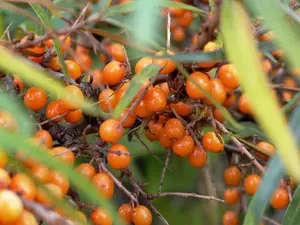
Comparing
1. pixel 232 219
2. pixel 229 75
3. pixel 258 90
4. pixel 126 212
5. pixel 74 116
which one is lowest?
pixel 232 219

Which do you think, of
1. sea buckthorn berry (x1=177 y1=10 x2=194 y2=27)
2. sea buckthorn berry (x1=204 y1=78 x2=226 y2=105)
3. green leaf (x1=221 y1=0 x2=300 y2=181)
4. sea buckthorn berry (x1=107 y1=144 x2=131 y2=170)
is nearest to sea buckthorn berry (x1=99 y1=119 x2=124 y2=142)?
sea buckthorn berry (x1=107 y1=144 x2=131 y2=170)

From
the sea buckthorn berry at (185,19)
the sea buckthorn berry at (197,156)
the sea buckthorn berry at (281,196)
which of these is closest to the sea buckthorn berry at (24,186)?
the sea buckthorn berry at (197,156)

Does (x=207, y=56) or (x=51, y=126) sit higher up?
(x=207, y=56)

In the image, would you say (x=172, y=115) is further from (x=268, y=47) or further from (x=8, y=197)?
(x=8, y=197)

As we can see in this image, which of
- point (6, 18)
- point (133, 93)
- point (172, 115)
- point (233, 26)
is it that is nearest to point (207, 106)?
point (172, 115)

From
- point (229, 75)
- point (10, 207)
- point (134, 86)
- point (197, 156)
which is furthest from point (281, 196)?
point (10, 207)

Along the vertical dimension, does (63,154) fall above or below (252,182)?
above

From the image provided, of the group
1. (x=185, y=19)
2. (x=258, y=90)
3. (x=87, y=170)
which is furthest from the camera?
(x=185, y=19)

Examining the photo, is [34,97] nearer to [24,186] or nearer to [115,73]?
[115,73]
